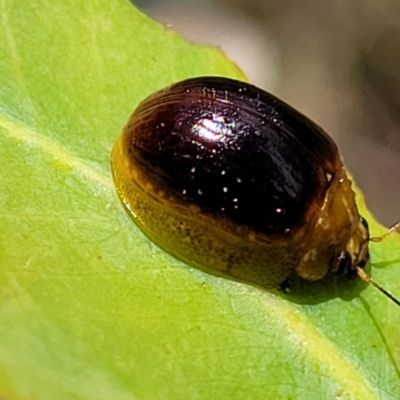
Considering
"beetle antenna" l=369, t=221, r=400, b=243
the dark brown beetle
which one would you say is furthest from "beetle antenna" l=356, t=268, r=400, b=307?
"beetle antenna" l=369, t=221, r=400, b=243

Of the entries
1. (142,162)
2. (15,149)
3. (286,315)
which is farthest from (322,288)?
(15,149)

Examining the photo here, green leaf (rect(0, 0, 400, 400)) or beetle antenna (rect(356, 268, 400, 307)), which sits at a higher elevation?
beetle antenna (rect(356, 268, 400, 307))

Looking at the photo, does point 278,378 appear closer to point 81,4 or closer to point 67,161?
point 67,161

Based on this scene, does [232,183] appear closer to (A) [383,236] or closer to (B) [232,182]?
(B) [232,182]

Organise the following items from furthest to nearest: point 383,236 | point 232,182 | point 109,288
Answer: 1. point 383,236
2. point 232,182
3. point 109,288

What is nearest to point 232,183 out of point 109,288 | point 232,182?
point 232,182

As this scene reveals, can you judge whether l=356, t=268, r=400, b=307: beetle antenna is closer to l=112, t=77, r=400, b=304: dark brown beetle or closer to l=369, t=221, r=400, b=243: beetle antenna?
l=112, t=77, r=400, b=304: dark brown beetle
